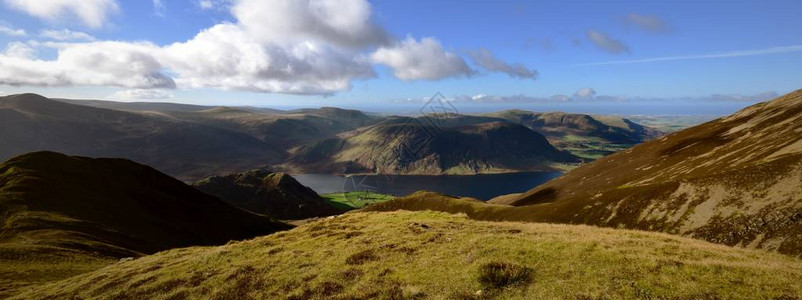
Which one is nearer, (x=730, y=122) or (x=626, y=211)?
(x=626, y=211)

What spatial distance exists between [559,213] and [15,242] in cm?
9376

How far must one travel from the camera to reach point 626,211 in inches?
2474

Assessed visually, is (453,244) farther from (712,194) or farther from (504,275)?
(712,194)

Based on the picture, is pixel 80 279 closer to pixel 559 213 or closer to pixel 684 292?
pixel 684 292

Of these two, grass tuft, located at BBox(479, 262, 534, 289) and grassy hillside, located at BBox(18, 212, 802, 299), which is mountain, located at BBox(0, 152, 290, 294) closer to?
grassy hillside, located at BBox(18, 212, 802, 299)

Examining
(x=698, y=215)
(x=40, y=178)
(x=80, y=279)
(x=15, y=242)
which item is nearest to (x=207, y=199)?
(x=40, y=178)

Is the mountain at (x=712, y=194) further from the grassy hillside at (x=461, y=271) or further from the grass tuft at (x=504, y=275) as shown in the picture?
the grass tuft at (x=504, y=275)

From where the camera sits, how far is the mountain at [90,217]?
48969mm

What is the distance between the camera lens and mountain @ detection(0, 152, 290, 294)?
4897 cm

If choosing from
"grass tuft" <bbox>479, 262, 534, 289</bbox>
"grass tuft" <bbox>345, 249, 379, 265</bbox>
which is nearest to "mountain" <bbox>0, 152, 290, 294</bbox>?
"grass tuft" <bbox>345, 249, 379, 265</bbox>

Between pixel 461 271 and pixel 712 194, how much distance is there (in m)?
51.8

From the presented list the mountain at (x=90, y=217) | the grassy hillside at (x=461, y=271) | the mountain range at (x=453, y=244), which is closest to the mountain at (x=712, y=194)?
the mountain range at (x=453, y=244)

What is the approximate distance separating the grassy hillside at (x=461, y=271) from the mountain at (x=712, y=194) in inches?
998

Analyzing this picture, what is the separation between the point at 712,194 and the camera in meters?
52.8
